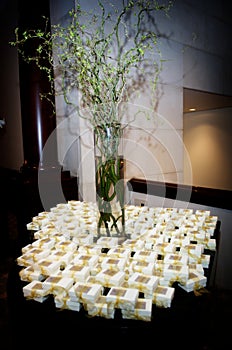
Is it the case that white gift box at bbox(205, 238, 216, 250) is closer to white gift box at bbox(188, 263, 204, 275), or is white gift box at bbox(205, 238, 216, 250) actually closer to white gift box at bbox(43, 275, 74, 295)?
white gift box at bbox(188, 263, 204, 275)

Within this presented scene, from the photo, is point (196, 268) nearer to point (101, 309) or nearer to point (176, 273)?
point (176, 273)

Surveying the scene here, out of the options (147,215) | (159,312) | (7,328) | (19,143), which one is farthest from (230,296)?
(19,143)

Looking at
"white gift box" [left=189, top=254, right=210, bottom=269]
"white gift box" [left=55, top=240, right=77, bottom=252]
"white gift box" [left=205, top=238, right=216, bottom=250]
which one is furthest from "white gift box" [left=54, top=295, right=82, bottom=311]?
"white gift box" [left=205, top=238, right=216, bottom=250]

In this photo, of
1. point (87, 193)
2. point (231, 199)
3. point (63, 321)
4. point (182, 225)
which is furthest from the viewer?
point (87, 193)

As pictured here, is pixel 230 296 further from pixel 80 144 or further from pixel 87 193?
pixel 80 144

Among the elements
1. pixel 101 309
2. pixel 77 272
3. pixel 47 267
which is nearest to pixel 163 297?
pixel 101 309

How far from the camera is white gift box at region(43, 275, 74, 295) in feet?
2.51

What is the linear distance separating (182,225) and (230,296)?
58 cm

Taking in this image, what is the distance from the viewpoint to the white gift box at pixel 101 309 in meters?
0.70

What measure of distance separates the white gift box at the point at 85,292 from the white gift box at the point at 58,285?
19 millimetres

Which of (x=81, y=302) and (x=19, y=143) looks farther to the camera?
(x=19, y=143)

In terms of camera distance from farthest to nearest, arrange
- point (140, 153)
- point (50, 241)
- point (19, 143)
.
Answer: point (19, 143) < point (140, 153) < point (50, 241)

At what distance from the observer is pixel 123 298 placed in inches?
27.7

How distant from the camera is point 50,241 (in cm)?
114
